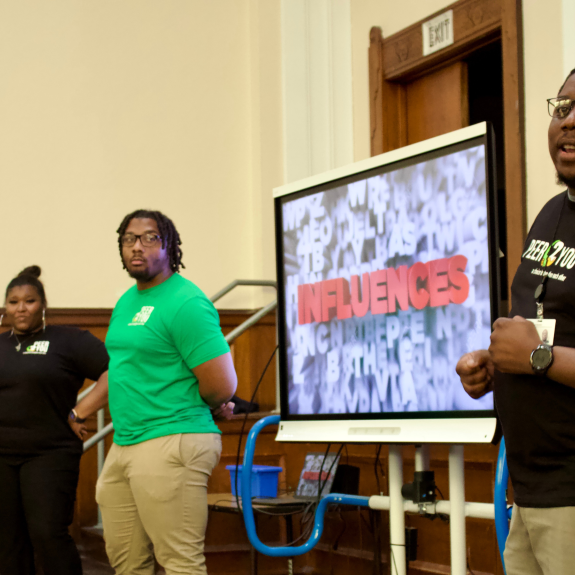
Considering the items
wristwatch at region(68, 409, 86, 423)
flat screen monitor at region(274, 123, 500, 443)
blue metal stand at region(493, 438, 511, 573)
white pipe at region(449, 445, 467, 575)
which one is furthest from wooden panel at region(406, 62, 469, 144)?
blue metal stand at region(493, 438, 511, 573)

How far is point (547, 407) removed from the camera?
124cm

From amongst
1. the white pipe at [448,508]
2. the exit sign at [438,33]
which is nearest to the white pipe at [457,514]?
the white pipe at [448,508]

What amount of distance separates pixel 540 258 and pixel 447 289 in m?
0.78

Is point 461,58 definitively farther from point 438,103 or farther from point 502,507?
point 502,507

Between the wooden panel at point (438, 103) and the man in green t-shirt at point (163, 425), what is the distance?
2.26 meters

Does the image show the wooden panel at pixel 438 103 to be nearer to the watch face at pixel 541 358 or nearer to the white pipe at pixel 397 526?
the white pipe at pixel 397 526

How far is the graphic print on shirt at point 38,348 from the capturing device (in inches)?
118

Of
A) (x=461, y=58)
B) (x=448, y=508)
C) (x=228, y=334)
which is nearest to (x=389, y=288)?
(x=448, y=508)

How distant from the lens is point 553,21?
345cm

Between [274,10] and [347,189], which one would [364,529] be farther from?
[274,10]

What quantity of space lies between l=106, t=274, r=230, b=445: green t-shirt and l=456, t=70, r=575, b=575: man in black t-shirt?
122cm

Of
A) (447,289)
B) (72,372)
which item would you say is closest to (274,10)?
(72,372)

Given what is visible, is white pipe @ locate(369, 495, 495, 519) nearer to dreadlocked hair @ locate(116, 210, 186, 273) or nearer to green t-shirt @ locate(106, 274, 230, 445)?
green t-shirt @ locate(106, 274, 230, 445)

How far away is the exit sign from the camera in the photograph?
407cm
